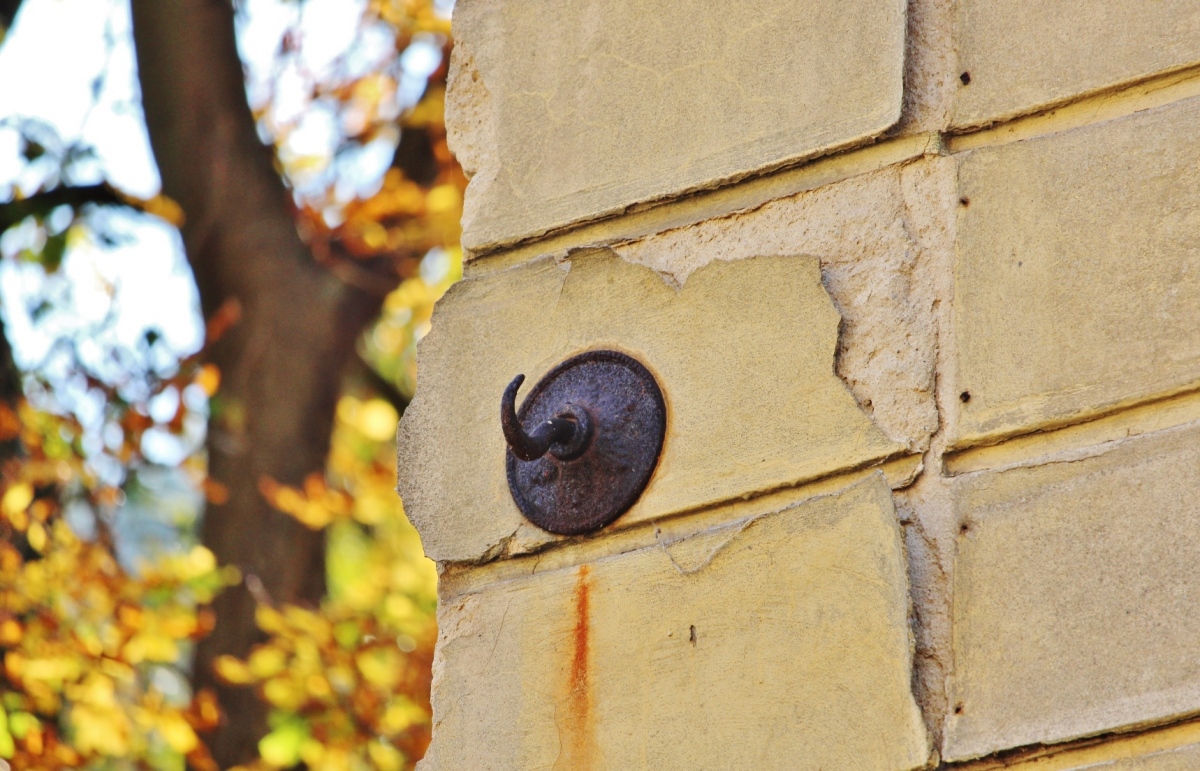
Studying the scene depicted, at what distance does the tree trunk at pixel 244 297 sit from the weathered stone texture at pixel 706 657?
4.23 metres

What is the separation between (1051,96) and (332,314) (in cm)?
→ 467

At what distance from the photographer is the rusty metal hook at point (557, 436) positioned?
1.84 metres

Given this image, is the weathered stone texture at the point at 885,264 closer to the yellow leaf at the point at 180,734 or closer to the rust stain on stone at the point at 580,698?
the rust stain on stone at the point at 580,698

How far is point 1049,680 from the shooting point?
61.5 inches

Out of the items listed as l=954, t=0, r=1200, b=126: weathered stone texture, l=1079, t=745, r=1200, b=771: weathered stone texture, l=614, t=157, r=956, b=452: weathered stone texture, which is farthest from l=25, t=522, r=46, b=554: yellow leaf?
l=1079, t=745, r=1200, b=771: weathered stone texture

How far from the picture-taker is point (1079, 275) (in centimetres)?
169

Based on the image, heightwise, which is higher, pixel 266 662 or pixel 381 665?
pixel 381 665

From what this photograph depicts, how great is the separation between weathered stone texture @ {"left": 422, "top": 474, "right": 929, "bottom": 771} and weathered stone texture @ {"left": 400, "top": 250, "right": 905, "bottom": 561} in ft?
0.22

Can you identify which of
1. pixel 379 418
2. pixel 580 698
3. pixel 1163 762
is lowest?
pixel 1163 762

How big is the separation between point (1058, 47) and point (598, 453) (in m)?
0.73

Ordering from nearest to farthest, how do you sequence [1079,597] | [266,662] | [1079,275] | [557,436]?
[1079,597] < [1079,275] < [557,436] < [266,662]

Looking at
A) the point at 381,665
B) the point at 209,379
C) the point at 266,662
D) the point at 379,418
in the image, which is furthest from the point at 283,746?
the point at 379,418

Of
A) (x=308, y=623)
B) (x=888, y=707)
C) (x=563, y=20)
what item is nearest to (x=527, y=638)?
(x=888, y=707)

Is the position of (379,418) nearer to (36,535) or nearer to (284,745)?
(36,535)
